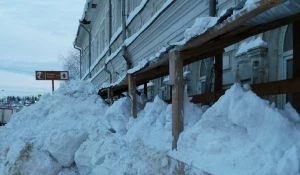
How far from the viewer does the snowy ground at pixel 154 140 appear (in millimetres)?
2765

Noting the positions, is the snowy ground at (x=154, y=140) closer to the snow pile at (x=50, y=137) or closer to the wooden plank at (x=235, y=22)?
the snow pile at (x=50, y=137)

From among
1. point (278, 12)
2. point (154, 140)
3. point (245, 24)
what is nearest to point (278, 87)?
point (245, 24)

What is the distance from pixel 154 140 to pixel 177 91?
2.65ft

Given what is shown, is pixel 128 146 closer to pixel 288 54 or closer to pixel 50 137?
pixel 50 137

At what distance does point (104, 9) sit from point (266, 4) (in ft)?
50.7

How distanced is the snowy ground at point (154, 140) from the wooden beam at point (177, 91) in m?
0.11

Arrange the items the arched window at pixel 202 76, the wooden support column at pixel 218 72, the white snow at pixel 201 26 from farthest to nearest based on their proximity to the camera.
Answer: the arched window at pixel 202 76
the wooden support column at pixel 218 72
the white snow at pixel 201 26

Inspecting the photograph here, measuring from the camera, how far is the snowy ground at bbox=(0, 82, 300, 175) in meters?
2.76

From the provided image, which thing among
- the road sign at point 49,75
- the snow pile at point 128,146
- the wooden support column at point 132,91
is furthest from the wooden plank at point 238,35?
the road sign at point 49,75

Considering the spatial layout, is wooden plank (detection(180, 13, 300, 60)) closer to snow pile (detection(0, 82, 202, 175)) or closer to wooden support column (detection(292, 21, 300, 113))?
wooden support column (detection(292, 21, 300, 113))

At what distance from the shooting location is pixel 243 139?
300cm

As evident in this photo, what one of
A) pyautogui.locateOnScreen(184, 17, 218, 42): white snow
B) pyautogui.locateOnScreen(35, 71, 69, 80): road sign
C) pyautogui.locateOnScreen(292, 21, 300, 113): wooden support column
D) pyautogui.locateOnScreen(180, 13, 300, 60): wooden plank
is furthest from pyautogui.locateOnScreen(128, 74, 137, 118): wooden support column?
pyautogui.locateOnScreen(35, 71, 69, 80): road sign

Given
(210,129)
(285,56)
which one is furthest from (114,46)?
(210,129)

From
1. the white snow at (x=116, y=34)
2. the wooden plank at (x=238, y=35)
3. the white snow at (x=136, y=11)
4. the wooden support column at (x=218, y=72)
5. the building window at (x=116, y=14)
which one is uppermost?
the building window at (x=116, y=14)
